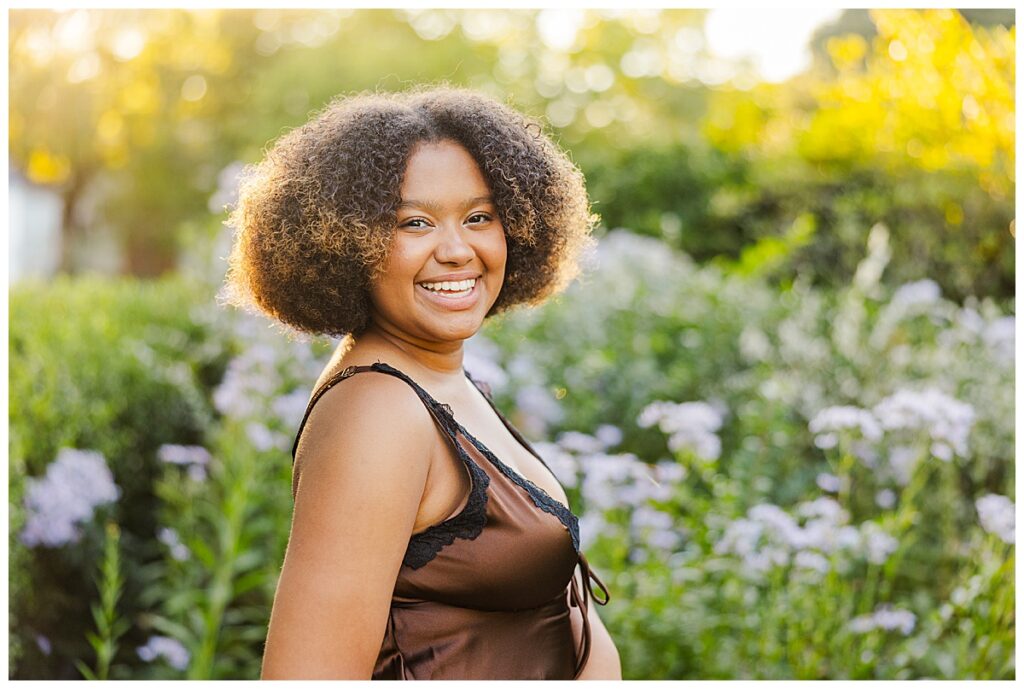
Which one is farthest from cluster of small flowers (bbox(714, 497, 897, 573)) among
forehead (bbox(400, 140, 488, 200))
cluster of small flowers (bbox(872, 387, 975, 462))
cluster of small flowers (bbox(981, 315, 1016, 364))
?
forehead (bbox(400, 140, 488, 200))

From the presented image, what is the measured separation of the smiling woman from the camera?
145cm

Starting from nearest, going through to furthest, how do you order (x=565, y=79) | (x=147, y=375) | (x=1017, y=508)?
(x=1017, y=508)
(x=147, y=375)
(x=565, y=79)

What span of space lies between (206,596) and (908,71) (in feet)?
20.8

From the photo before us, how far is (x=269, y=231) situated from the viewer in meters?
1.85

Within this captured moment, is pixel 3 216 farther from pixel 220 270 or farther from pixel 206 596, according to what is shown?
pixel 220 270

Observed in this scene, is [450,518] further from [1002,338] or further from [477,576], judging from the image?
[1002,338]

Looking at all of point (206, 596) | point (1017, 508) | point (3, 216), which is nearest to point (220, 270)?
point (206, 596)

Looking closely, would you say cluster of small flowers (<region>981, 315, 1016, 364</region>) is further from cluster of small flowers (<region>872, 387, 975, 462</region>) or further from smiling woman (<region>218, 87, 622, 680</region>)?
smiling woman (<region>218, 87, 622, 680</region>)

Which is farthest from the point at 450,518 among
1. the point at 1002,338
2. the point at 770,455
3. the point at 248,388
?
the point at 1002,338

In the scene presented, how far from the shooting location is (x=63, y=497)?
3281mm

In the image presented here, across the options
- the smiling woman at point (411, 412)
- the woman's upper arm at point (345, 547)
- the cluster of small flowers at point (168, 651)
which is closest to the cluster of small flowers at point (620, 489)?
the smiling woman at point (411, 412)

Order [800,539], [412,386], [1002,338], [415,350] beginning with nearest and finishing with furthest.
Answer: [412,386] < [415,350] < [800,539] < [1002,338]

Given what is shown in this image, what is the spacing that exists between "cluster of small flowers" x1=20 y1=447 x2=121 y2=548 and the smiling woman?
1601 mm

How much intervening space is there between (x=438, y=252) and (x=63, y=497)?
2.17 meters
